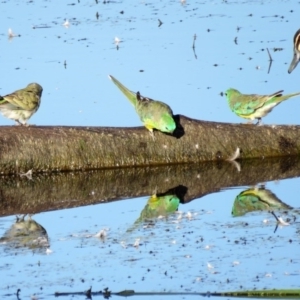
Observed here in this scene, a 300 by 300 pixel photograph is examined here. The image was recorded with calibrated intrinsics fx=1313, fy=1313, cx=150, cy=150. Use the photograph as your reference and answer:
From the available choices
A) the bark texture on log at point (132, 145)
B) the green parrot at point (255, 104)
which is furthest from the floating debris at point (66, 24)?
the bark texture on log at point (132, 145)

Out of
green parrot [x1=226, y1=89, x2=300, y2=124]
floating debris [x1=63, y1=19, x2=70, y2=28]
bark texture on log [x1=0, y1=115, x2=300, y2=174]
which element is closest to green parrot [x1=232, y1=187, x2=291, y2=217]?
bark texture on log [x1=0, y1=115, x2=300, y2=174]

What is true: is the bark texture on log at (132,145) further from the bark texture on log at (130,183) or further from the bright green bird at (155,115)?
the bright green bird at (155,115)

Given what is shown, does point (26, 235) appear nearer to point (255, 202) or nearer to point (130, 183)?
point (130, 183)

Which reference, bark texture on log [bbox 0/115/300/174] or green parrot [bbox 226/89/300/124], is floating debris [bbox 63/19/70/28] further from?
bark texture on log [bbox 0/115/300/174]

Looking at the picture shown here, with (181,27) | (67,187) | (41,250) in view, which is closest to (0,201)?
(67,187)

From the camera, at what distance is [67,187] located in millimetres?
15117

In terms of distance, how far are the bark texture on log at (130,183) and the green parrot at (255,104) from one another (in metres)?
0.69

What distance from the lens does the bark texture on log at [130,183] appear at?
14523 mm

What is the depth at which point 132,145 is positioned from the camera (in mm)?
15906

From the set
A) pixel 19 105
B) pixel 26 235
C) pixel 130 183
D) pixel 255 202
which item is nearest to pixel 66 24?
pixel 19 105

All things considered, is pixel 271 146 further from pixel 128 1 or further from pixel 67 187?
pixel 128 1

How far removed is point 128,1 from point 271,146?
508 inches

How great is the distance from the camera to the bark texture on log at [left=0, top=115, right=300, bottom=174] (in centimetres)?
1552

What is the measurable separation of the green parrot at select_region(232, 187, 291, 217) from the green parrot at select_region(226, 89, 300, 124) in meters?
1.91
